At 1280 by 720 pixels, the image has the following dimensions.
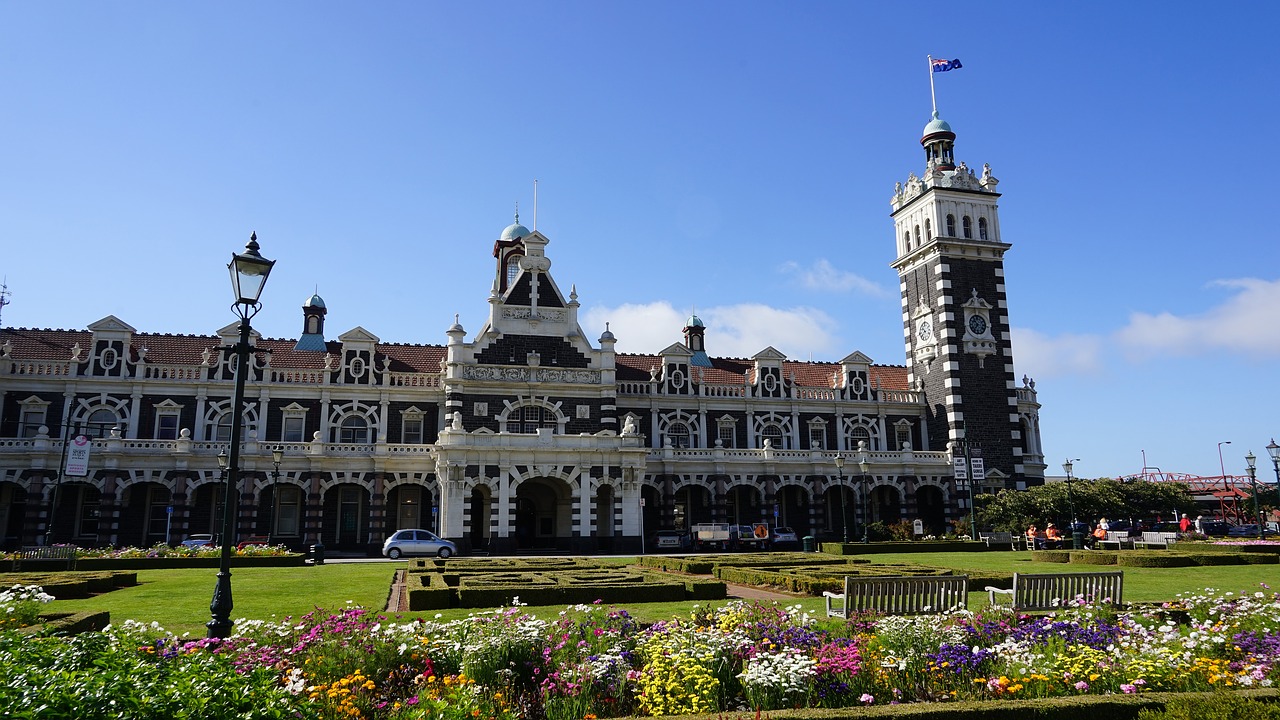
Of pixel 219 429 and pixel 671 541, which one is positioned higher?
pixel 219 429

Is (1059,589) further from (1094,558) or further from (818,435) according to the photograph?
(818,435)

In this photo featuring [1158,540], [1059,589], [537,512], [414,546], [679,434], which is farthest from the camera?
[679,434]

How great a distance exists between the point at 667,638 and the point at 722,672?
985 mm

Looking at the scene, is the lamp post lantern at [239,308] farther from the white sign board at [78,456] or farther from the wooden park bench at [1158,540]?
the wooden park bench at [1158,540]

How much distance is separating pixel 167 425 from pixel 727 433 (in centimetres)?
3447

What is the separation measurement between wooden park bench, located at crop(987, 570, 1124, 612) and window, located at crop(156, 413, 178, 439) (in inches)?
1865

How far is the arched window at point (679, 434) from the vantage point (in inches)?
2254

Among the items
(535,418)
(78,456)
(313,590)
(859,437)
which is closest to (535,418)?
(535,418)

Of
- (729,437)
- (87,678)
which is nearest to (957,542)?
(729,437)

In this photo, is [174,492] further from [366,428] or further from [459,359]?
[459,359]

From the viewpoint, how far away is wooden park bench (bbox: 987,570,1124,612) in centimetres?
1530

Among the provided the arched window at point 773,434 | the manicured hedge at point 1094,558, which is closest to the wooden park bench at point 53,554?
the manicured hedge at point 1094,558

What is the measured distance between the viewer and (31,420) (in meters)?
48.1

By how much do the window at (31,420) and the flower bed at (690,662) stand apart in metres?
45.5
